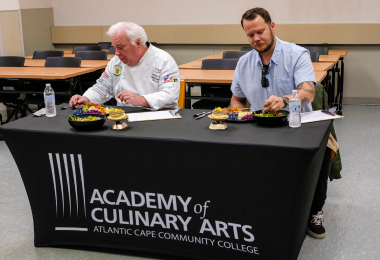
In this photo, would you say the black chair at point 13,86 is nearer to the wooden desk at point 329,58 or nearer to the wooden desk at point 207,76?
the wooden desk at point 207,76

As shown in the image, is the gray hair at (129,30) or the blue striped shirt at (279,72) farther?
the gray hair at (129,30)

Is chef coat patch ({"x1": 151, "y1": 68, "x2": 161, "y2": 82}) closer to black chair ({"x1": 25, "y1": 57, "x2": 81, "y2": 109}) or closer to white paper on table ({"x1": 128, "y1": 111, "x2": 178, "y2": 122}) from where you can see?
white paper on table ({"x1": 128, "y1": 111, "x2": 178, "y2": 122})

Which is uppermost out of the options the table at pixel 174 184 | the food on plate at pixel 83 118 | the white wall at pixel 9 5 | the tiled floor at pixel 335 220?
the white wall at pixel 9 5

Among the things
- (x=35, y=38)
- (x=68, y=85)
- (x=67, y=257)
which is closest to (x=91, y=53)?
(x=68, y=85)

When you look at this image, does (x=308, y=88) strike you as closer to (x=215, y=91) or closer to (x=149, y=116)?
(x=149, y=116)

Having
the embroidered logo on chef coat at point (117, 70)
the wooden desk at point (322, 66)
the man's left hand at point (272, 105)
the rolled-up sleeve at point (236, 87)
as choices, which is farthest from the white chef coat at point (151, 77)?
the wooden desk at point (322, 66)

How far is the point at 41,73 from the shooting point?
4133mm

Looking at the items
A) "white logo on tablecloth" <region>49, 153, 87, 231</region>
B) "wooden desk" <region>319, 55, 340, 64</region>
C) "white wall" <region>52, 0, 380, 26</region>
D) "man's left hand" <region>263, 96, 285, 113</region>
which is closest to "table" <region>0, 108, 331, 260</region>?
"white logo on tablecloth" <region>49, 153, 87, 231</region>

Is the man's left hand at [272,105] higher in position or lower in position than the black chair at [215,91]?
higher

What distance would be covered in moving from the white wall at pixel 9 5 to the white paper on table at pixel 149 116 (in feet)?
17.6

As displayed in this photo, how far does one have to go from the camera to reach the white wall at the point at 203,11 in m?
6.05

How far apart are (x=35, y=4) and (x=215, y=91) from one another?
443 centimetres

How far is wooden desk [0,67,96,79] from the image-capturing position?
3975 mm

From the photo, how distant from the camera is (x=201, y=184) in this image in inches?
70.9
